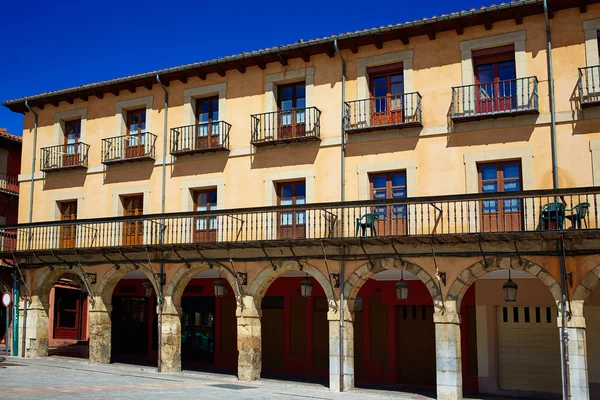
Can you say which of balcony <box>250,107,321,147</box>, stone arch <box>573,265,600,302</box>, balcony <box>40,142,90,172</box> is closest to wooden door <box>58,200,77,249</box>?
balcony <box>40,142,90,172</box>

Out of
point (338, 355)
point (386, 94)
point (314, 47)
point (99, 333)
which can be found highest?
point (314, 47)

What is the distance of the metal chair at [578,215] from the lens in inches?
608

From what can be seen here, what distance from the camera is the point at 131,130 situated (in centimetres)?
2327

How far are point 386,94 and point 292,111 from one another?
267cm

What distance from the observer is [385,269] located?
17688mm

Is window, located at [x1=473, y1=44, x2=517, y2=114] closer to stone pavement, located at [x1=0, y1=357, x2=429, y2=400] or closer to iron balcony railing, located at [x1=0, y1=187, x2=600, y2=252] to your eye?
iron balcony railing, located at [x1=0, y1=187, x2=600, y2=252]

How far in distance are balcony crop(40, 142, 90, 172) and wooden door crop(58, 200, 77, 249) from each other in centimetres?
123

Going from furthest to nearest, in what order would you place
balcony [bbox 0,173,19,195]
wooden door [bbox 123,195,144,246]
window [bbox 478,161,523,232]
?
balcony [bbox 0,173,19,195]
wooden door [bbox 123,195,144,246]
window [bbox 478,161,523,232]

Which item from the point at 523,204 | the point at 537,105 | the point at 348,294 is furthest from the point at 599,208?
the point at 348,294

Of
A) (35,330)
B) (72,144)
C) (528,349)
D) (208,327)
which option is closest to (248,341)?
(208,327)

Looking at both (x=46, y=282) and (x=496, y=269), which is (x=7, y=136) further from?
(x=496, y=269)

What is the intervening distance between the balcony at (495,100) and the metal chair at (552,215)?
2443 millimetres

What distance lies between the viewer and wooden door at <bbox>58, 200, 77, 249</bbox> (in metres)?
23.4

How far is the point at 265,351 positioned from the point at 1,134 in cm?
1434
